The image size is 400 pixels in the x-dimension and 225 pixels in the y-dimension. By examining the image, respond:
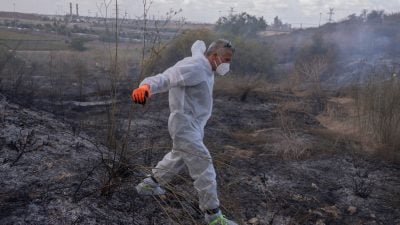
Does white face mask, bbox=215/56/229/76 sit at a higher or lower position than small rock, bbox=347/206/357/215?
higher

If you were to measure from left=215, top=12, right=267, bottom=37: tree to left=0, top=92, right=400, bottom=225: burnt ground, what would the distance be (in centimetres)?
2044

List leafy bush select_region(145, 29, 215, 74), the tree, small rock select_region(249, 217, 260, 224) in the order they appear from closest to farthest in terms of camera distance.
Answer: small rock select_region(249, 217, 260, 224) → leafy bush select_region(145, 29, 215, 74) → the tree

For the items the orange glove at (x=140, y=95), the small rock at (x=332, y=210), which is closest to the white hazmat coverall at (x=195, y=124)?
the orange glove at (x=140, y=95)

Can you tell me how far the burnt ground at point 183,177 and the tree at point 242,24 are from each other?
2044 centimetres

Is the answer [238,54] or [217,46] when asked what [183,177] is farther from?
[238,54]

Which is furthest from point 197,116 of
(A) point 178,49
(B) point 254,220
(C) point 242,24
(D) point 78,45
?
(C) point 242,24

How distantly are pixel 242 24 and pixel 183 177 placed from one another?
25649mm

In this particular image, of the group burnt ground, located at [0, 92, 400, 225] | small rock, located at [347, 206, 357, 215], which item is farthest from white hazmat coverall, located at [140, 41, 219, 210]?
small rock, located at [347, 206, 357, 215]

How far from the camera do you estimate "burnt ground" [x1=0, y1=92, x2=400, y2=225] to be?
341 cm

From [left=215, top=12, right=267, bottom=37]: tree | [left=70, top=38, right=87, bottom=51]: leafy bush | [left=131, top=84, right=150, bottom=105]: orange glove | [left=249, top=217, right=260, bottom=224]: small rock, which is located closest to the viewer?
[left=131, top=84, right=150, bottom=105]: orange glove

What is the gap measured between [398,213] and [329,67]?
1657 cm

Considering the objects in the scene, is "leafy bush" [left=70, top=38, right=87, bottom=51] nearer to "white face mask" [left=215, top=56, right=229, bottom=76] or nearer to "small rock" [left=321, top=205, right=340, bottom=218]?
"small rock" [left=321, top=205, right=340, bottom=218]

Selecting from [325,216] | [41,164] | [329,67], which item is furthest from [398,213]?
[329,67]

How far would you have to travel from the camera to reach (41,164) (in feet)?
13.5
